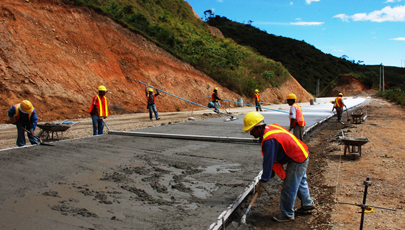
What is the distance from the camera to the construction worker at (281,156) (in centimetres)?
299

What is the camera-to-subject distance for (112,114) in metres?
15.0

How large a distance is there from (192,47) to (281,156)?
25.6 metres

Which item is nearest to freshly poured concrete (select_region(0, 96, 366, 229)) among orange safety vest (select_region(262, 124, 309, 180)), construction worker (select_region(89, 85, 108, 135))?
orange safety vest (select_region(262, 124, 309, 180))

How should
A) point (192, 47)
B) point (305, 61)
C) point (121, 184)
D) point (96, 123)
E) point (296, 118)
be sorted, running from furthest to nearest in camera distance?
1. point (305, 61)
2. point (192, 47)
3. point (96, 123)
4. point (296, 118)
5. point (121, 184)

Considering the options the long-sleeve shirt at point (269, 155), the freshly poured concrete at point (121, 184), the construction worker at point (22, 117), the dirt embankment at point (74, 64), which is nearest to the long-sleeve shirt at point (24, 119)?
the construction worker at point (22, 117)

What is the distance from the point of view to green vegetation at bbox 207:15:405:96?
208ft

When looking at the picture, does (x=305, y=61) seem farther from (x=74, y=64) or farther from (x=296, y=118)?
(x=296, y=118)

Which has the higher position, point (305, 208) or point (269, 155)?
point (269, 155)

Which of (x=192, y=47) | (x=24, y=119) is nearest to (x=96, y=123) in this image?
(x=24, y=119)

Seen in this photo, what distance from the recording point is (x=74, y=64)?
15.8m

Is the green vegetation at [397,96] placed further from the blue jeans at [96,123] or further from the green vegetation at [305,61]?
the blue jeans at [96,123]

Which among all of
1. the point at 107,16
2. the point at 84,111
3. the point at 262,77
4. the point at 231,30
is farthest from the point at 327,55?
the point at 84,111

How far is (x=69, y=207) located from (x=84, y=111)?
38.7 ft

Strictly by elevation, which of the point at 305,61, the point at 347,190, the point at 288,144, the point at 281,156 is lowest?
the point at 347,190
